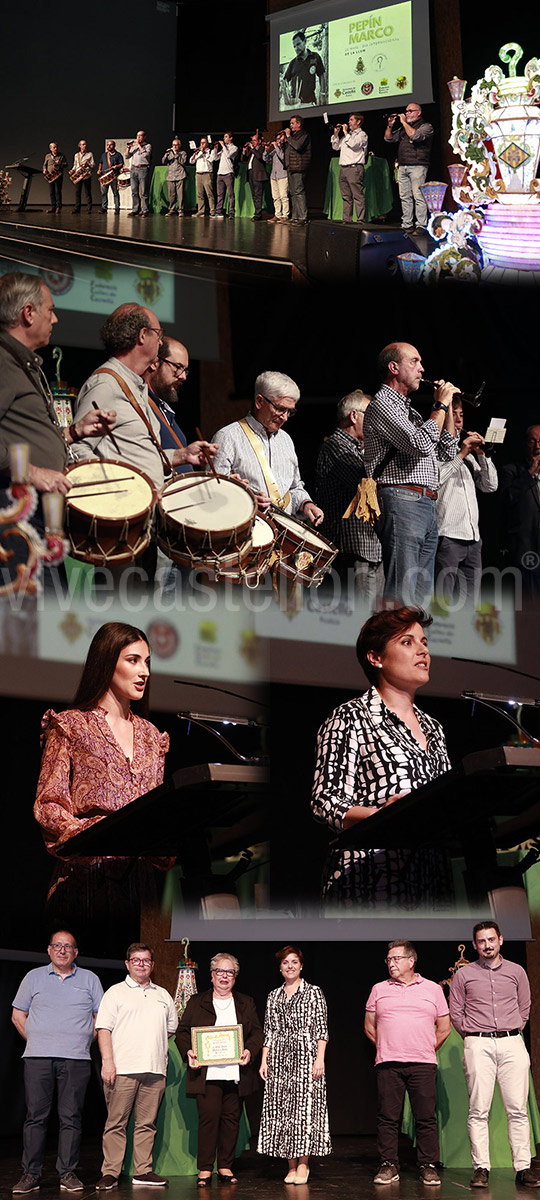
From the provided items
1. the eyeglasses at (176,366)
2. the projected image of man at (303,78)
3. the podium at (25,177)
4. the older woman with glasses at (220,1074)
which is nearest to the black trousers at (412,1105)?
the older woman with glasses at (220,1074)

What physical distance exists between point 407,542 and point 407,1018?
2104 mm

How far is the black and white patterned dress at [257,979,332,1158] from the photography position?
4.62 metres

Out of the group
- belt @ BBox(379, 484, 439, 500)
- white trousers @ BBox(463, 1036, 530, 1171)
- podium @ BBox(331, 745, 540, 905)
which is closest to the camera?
podium @ BBox(331, 745, 540, 905)

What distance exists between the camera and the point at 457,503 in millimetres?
6055

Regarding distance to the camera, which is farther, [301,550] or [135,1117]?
[301,550]

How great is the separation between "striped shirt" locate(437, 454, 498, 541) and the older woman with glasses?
2.32m

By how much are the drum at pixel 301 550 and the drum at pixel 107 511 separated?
2.41 ft

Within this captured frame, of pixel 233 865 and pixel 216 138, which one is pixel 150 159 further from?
pixel 233 865

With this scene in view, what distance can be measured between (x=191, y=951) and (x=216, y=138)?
20.9ft

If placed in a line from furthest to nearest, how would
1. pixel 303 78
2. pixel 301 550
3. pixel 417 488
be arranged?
pixel 303 78, pixel 417 488, pixel 301 550

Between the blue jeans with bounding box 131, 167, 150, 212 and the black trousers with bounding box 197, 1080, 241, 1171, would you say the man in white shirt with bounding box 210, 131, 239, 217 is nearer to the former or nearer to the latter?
the blue jeans with bounding box 131, 167, 150, 212

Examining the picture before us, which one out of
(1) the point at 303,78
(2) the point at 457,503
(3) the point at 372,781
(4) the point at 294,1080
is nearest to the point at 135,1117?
(4) the point at 294,1080

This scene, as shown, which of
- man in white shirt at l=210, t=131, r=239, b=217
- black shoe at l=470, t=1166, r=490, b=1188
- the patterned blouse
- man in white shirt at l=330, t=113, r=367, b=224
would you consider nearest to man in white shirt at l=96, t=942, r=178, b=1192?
the patterned blouse

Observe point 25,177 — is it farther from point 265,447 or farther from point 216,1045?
point 216,1045
